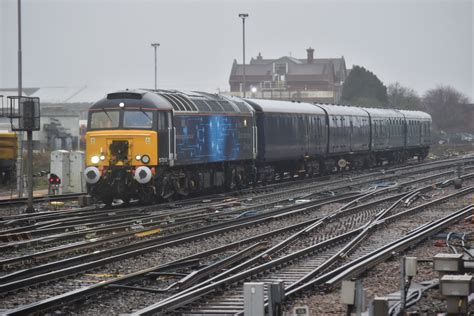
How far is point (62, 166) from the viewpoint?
1348 inches

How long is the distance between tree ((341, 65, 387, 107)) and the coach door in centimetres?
7369

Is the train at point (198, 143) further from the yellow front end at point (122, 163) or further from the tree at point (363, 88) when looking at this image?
the tree at point (363, 88)

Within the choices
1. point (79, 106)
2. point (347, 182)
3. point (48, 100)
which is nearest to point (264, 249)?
point (347, 182)

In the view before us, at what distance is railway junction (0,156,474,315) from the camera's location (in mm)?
11375

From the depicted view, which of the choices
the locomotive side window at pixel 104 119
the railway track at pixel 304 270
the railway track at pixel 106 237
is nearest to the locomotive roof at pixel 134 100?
the locomotive side window at pixel 104 119

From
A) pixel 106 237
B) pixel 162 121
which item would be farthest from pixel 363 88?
pixel 106 237

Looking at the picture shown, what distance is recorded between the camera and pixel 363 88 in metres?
102

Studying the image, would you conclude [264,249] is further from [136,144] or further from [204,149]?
[204,149]

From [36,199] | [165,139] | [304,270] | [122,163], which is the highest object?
[165,139]

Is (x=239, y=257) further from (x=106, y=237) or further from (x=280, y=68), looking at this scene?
(x=280, y=68)

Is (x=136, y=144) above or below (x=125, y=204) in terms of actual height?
above

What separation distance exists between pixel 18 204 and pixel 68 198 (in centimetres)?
270

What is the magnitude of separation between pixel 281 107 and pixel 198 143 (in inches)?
403

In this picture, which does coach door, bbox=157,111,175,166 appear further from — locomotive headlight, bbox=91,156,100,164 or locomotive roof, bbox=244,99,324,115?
locomotive roof, bbox=244,99,324,115
